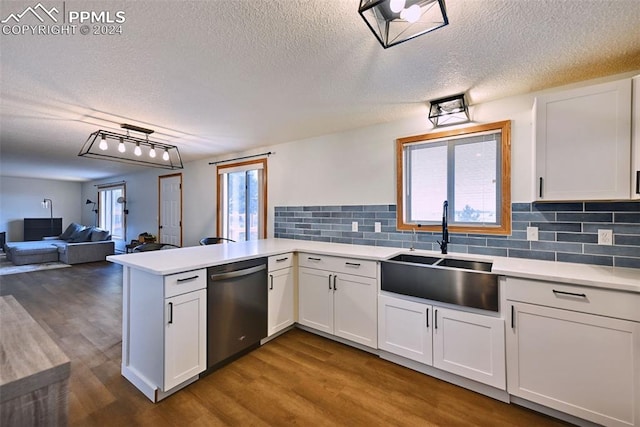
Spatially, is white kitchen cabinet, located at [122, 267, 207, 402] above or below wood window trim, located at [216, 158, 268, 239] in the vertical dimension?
below

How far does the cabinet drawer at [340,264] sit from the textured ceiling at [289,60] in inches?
58.0

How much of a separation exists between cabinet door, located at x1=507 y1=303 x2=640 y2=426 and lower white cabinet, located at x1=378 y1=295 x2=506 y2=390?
89 millimetres

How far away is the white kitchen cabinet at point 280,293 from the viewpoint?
2631 millimetres

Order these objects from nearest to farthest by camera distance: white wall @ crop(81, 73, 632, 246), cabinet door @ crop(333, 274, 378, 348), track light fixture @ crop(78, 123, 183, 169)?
1. white wall @ crop(81, 73, 632, 246)
2. cabinet door @ crop(333, 274, 378, 348)
3. track light fixture @ crop(78, 123, 183, 169)

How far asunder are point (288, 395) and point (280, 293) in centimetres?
98

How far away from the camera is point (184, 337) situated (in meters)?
1.90

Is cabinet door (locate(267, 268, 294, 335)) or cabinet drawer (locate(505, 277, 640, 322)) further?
cabinet door (locate(267, 268, 294, 335))

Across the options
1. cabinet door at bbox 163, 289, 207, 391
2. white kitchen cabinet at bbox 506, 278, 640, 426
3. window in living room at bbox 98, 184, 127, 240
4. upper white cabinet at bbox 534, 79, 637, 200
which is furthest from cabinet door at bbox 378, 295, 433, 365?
window in living room at bbox 98, 184, 127, 240

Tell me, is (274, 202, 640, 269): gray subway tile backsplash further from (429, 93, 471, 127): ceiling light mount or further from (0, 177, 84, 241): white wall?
(0, 177, 84, 241): white wall

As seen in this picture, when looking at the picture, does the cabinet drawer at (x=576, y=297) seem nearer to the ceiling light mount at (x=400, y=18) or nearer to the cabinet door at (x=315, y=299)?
the cabinet door at (x=315, y=299)

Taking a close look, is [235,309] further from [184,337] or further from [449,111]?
[449,111]

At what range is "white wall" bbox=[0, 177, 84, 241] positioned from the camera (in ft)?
25.4

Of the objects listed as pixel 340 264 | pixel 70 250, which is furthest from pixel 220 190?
pixel 70 250

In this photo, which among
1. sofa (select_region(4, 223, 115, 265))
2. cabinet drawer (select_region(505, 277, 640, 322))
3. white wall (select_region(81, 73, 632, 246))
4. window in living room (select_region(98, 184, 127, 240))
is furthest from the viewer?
window in living room (select_region(98, 184, 127, 240))
